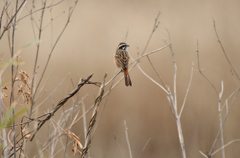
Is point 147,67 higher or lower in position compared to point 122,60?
higher

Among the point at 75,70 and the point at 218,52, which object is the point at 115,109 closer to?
the point at 75,70

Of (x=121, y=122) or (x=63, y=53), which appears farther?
(x=63, y=53)

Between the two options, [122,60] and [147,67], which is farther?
[147,67]

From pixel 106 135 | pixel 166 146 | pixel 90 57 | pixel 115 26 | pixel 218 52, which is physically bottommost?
pixel 166 146

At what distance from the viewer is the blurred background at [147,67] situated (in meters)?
5.51

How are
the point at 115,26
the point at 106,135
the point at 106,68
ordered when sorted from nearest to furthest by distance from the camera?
the point at 106,135 → the point at 106,68 → the point at 115,26

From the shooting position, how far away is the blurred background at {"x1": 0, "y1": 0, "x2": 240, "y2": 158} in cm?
551

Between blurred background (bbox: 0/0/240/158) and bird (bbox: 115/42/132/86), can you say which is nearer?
bird (bbox: 115/42/132/86)

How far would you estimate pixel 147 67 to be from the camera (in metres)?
6.08

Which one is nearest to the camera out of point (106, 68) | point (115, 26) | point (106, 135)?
point (106, 135)

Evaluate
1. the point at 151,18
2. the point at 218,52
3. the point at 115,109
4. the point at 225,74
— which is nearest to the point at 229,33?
the point at 218,52

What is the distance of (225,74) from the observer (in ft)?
19.1

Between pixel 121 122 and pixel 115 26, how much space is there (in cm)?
173

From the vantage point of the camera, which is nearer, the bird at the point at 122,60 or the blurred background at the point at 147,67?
the bird at the point at 122,60
